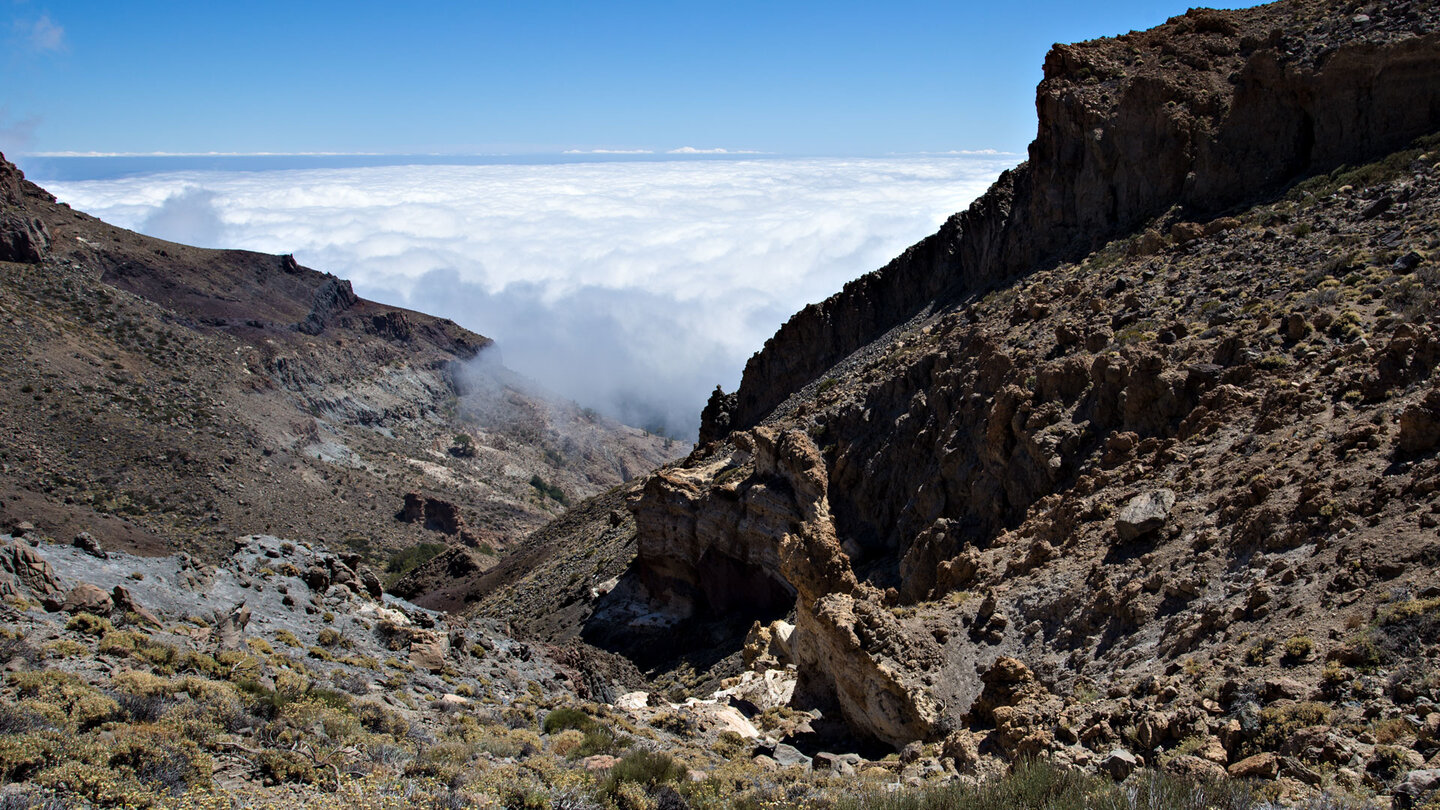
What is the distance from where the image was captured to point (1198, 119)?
25641mm

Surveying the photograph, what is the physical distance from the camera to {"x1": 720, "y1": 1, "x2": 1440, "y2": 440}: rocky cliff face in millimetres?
22016

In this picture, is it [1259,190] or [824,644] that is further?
[1259,190]

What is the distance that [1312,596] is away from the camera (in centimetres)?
958

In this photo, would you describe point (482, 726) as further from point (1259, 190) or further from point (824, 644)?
point (1259, 190)

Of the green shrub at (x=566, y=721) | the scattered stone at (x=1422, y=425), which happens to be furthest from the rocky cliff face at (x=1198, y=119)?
the green shrub at (x=566, y=721)

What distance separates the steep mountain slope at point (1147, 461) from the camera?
30.2 ft

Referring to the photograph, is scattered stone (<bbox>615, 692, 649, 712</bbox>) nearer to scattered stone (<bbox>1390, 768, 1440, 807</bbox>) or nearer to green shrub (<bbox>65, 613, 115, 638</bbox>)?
green shrub (<bbox>65, 613, 115, 638</bbox>)

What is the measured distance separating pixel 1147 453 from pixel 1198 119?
51.0 feet

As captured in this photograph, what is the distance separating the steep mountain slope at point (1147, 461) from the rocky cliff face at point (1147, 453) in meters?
0.06

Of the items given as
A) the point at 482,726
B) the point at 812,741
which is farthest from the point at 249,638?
the point at 812,741

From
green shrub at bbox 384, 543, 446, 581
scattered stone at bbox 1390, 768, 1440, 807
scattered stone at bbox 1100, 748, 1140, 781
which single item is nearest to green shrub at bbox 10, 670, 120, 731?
scattered stone at bbox 1100, 748, 1140, 781

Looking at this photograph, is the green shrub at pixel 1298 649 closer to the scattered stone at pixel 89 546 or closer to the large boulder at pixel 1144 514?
the large boulder at pixel 1144 514

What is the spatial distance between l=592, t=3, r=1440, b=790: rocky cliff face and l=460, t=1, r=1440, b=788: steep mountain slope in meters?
0.06

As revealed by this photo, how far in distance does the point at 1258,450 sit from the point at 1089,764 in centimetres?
698
